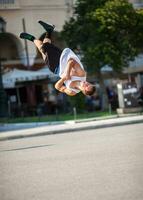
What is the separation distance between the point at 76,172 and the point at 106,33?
753 inches

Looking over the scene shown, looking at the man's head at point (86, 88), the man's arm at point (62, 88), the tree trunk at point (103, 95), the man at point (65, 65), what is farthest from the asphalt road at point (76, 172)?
the tree trunk at point (103, 95)

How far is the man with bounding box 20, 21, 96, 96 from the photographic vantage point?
4625 millimetres

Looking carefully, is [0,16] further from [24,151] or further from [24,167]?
[24,151]

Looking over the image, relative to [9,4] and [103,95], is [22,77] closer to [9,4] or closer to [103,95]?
[103,95]

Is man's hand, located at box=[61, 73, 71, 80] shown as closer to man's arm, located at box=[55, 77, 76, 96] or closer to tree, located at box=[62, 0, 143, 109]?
man's arm, located at box=[55, 77, 76, 96]

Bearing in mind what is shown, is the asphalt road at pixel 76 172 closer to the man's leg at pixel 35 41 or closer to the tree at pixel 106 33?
the man's leg at pixel 35 41

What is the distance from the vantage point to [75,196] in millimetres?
7074

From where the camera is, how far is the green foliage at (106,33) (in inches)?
1084

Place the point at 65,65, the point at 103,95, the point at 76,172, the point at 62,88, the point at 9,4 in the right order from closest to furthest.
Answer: the point at 65,65 < the point at 62,88 < the point at 9,4 < the point at 76,172 < the point at 103,95

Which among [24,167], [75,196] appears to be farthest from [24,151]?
[75,196]

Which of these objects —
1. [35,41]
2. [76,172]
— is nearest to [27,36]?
[35,41]

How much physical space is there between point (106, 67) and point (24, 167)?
19.9 m

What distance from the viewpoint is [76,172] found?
9.30 m

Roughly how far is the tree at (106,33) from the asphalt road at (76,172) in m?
14.2
